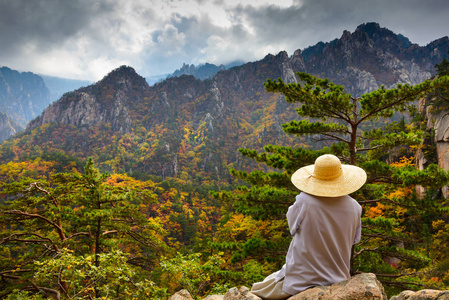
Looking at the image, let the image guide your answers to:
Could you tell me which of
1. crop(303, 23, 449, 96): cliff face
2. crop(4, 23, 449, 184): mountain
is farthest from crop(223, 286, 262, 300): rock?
crop(303, 23, 449, 96): cliff face

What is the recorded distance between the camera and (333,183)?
179cm

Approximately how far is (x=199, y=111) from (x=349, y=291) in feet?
371

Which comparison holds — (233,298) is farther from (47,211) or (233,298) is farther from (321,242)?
(47,211)

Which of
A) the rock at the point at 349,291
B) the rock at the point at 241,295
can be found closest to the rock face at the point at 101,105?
the rock at the point at 241,295

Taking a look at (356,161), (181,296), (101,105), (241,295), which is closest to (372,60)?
(101,105)

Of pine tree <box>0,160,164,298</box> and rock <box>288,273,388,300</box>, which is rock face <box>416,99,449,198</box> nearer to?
rock <box>288,273,388,300</box>

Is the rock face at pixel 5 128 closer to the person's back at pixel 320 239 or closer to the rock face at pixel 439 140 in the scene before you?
the person's back at pixel 320 239

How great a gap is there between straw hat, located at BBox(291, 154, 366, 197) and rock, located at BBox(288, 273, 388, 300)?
68cm

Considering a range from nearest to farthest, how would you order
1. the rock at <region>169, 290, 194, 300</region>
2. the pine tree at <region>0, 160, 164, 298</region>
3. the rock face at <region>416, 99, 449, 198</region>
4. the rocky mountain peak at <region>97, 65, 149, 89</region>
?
the rock at <region>169, 290, 194, 300</region> < the pine tree at <region>0, 160, 164, 298</region> < the rock face at <region>416, 99, 449, 198</region> < the rocky mountain peak at <region>97, 65, 149, 89</region>

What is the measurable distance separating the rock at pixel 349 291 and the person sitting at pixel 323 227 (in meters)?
0.07

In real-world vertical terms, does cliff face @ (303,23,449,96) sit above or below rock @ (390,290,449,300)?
above

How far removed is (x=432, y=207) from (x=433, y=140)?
15473mm

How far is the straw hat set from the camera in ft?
5.64

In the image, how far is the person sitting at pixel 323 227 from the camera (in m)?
1.68
